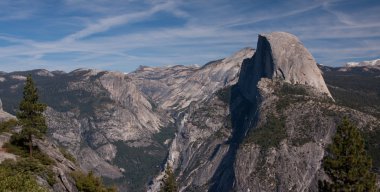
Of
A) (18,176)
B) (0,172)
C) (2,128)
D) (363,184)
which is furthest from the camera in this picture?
(2,128)

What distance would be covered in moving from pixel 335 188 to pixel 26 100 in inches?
2363

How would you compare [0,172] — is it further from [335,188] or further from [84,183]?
[335,188]

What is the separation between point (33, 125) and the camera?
90.8 m

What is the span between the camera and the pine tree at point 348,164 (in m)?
76.8

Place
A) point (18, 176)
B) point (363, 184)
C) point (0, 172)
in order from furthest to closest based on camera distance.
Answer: point (363, 184), point (0, 172), point (18, 176)

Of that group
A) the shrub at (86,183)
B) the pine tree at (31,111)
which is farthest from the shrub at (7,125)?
the shrub at (86,183)

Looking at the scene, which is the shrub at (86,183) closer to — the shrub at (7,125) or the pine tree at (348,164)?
the shrub at (7,125)

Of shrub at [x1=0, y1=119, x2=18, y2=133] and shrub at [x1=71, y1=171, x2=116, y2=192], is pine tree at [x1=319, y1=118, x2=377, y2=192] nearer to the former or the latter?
shrub at [x1=71, y1=171, x2=116, y2=192]

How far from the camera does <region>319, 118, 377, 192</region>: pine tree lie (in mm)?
76812

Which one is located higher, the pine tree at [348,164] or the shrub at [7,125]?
the shrub at [7,125]

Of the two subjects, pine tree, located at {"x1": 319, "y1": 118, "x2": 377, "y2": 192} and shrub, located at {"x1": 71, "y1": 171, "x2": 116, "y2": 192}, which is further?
shrub, located at {"x1": 71, "y1": 171, "x2": 116, "y2": 192}

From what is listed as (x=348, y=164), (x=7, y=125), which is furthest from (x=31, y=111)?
(x=348, y=164)

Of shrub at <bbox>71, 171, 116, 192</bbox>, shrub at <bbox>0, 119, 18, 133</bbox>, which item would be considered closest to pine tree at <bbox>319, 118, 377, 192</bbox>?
shrub at <bbox>71, 171, 116, 192</bbox>

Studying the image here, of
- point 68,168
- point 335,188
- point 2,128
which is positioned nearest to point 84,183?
point 68,168
